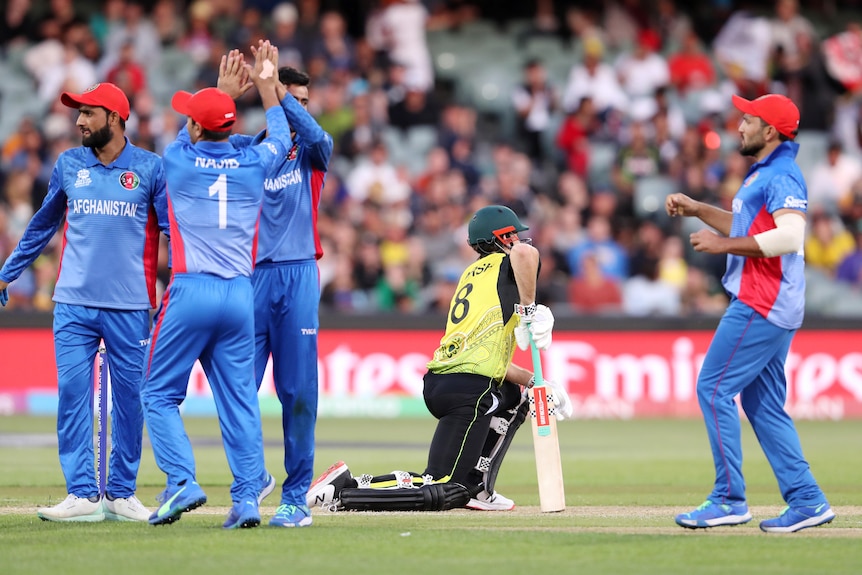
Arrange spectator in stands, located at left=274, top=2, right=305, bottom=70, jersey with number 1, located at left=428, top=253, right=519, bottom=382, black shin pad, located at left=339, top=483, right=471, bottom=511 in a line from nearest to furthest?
black shin pad, located at left=339, top=483, right=471, bottom=511, jersey with number 1, located at left=428, top=253, right=519, bottom=382, spectator in stands, located at left=274, top=2, right=305, bottom=70

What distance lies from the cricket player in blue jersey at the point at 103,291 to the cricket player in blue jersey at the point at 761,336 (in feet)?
11.2

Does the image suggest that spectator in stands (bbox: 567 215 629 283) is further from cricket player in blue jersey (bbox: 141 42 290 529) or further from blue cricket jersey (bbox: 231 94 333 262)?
cricket player in blue jersey (bbox: 141 42 290 529)

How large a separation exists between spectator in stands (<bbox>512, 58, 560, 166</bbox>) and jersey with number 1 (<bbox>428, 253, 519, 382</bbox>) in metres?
13.9

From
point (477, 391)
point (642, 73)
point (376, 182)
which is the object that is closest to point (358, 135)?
point (376, 182)

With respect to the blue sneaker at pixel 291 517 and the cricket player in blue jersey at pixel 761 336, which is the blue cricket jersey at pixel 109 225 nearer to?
the blue sneaker at pixel 291 517

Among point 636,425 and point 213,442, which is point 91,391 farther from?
point 636,425

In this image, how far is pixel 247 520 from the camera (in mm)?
8117

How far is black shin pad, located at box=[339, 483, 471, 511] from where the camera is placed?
9.41 metres

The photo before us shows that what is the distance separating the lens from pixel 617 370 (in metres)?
19.3

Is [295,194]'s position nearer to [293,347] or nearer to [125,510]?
[293,347]

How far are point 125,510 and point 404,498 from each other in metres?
1.82

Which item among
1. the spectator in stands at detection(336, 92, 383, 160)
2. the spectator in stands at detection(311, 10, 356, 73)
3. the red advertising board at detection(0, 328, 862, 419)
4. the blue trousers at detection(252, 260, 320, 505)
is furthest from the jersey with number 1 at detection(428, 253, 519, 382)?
the spectator in stands at detection(311, 10, 356, 73)

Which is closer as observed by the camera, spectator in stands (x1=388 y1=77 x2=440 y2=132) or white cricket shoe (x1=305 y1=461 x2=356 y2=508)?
white cricket shoe (x1=305 y1=461 x2=356 y2=508)

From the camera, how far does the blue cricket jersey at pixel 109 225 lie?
899 cm
